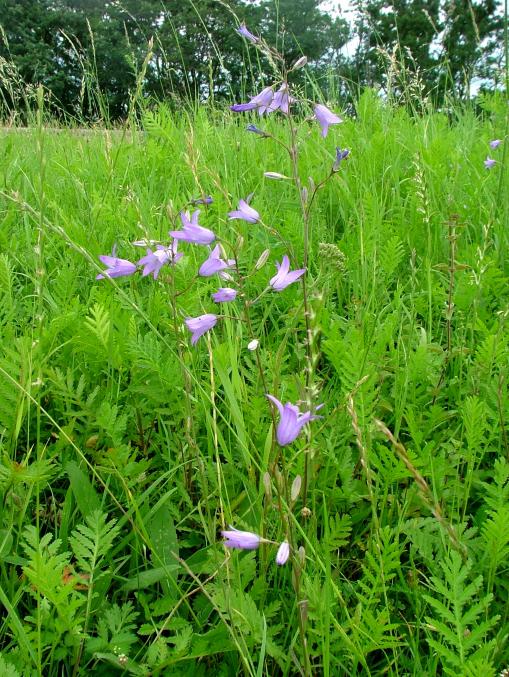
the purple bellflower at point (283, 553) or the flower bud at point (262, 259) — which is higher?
the flower bud at point (262, 259)

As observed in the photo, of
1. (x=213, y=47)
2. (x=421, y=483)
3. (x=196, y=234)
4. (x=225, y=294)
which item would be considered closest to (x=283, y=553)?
(x=421, y=483)

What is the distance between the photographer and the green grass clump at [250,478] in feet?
3.32

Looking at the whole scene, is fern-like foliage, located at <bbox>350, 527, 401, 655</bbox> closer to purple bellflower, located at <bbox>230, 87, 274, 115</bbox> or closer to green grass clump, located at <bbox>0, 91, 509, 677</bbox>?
green grass clump, located at <bbox>0, 91, 509, 677</bbox>

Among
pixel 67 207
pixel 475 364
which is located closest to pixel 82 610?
pixel 475 364

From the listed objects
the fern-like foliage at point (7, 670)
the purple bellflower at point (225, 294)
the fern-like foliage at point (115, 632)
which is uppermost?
the purple bellflower at point (225, 294)

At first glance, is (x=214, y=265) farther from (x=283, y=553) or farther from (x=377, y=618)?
(x=377, y=618)

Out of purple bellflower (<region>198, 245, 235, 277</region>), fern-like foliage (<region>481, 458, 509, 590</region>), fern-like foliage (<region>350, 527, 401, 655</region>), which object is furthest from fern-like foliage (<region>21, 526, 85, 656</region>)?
fern-like foliage (<region>481, 458, 509, 590</region>)

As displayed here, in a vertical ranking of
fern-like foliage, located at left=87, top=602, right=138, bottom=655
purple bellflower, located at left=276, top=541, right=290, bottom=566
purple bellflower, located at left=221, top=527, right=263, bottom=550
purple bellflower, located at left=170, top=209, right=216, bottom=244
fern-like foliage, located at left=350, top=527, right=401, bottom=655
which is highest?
purple bellflower, located at left=170, top=209, right=216, bottom=244

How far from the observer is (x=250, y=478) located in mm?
1340

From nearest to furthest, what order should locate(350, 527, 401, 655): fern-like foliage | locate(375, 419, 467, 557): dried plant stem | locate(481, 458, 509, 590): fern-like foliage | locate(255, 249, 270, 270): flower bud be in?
locate(375, 419, 467, 557): dried plant stem, locate(350, 527, 401, 655): fern-like foliage, locate(481, 458, 509, 590): fern-like foliage, locate(255, 249, 270, 270): flower bud

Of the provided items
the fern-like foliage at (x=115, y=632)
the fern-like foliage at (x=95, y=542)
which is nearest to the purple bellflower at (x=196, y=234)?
the fern-like foliage at (x=95, y=542)

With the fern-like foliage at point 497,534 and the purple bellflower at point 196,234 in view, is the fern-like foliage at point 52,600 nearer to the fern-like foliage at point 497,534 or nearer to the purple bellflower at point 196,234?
the purple bellflower at point 196,234

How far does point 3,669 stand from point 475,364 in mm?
1284

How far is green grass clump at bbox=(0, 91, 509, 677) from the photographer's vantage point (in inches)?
39.9
